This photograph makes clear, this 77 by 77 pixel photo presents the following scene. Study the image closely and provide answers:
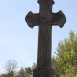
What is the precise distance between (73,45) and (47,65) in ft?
139

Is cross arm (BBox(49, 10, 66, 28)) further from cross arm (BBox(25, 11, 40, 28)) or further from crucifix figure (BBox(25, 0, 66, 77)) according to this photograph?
cross arm (BBox(25, 11, 40, 28))

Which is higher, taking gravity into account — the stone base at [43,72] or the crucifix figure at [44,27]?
the crucifix figure at [44,27]

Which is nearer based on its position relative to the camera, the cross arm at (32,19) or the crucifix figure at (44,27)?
the crucifix figure at (44,27)

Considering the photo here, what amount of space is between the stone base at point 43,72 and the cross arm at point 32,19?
3.60ft

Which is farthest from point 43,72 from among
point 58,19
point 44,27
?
point 58,19

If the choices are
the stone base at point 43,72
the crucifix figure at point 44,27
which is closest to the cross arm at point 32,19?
the crucifix figure at point 44,27

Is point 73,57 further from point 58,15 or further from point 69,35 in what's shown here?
point 58,15

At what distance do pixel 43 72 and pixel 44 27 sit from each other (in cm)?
106

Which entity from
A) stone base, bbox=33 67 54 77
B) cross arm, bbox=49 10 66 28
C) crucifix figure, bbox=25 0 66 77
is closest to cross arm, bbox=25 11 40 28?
crucifix figure, bbox=25 0 66 77

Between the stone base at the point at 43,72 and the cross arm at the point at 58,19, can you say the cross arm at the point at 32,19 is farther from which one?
the stone base at the point at 43,72

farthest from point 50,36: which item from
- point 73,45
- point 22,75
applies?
point 22,75

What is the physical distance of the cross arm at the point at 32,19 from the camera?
326 inches

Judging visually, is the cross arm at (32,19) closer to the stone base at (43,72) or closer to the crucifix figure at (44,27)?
the crucifix figure at (44,27)

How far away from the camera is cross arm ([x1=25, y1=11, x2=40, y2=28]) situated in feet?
27.2
